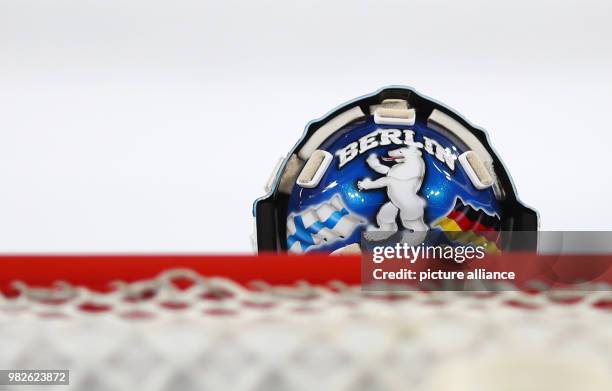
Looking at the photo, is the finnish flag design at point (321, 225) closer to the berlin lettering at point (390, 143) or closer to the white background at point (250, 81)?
the berlin lettering at point (390, 143)

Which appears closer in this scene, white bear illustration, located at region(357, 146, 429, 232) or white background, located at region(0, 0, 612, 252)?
white bear illustration, located at region(357, 146, 429, 232)

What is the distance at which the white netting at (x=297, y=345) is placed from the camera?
44 centimetres

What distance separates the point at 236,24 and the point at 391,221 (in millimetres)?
835

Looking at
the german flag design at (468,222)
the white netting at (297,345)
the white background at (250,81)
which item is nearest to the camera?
the white netting at (297,345)

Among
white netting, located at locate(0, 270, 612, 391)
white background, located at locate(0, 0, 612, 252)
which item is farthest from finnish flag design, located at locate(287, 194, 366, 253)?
white background, located at locate(0, 0, 612, 252)

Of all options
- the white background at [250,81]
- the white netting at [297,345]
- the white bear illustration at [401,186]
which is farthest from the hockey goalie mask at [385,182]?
the white background at [250,81]

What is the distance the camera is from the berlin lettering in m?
0.81

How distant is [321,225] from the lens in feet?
2.66

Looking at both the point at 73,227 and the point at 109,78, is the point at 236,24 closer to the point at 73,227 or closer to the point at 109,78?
the point at 109,78

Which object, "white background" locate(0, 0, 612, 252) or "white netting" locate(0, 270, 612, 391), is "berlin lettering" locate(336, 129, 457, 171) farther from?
"white background" locate(0, 0, 612, 252)

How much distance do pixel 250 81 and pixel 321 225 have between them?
71 cm

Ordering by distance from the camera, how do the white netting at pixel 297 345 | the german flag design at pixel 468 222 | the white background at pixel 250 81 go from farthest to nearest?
the white background at pixel 250 81, the german flag design at pixel 468 222, the white netting at pixel 297 345

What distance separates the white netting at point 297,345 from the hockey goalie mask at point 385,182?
12.8 inches

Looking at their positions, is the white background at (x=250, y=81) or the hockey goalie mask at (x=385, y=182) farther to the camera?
the white background at (x=250, y=81)
